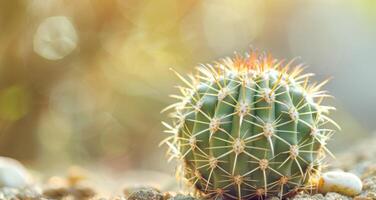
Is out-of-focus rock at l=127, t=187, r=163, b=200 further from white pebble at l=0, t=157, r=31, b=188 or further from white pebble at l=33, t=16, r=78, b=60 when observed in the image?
white pebble at l=33, t=16, r=78, b=60

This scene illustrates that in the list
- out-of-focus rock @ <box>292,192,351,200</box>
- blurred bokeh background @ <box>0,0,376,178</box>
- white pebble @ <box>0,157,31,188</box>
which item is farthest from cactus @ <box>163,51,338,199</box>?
blurred bokeh background @ <box>0,0,376,178</box>

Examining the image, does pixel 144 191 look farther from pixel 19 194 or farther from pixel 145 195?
pixel 19 194

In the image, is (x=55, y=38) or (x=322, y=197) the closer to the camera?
(x=322, y=197)

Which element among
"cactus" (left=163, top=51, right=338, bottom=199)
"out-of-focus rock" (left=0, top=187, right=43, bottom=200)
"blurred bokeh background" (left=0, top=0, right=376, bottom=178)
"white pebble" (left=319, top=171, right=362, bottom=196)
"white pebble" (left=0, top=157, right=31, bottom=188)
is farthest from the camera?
"blurred bokeh background" (left=0, top=0, right=376, bottom=178)

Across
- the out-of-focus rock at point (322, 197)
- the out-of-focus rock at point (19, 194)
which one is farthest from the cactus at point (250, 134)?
the out-of-focus rock at point (19, 194)

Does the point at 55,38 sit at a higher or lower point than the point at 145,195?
higher

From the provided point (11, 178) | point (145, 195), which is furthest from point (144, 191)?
point (11, 178)

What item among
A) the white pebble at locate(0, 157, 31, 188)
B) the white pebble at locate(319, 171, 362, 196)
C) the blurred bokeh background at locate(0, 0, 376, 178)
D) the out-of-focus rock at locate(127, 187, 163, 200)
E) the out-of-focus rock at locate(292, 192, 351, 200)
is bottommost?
the out-of-focus rock at locate(292, 192, 351, 200)

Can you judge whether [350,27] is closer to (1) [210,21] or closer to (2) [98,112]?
(1) [210,21]
